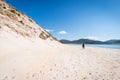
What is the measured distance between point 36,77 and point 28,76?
586 millimetres

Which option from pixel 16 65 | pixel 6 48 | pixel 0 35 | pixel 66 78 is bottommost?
pixel 66 78

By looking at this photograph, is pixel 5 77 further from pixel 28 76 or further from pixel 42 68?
pixel 42 68

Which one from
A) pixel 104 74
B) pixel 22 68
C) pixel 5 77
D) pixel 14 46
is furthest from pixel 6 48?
pixel 104 74

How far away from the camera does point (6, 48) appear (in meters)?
13.5

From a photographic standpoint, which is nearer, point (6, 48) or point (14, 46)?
point (6, 48)

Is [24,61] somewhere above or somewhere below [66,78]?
above

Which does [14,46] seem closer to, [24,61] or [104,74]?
[24,61]

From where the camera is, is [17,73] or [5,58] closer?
[17,73]

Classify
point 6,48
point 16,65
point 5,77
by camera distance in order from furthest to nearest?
point 6,48 → point 16,65 → point 5,77

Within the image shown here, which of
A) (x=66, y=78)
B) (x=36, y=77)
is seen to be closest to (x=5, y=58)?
(x=36, y=77)

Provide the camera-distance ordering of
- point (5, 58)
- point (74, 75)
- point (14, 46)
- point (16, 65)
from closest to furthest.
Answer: point (74, 75) < point (16, 65) < point (5, 58) < point (14, 46)

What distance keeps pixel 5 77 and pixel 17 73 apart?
0.92 metres

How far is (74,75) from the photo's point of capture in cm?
967

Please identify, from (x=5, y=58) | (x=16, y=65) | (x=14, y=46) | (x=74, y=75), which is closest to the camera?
(x=74, y=75)
